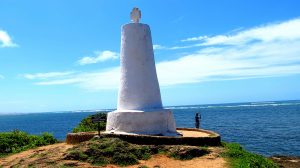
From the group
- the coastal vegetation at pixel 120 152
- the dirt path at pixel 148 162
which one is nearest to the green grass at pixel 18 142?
the dirt path at pixel 148 162

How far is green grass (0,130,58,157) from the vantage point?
1947 centimetres

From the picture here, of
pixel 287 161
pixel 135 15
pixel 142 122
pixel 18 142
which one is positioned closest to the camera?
pixel 142 122

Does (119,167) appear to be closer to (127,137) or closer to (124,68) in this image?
(127,137)

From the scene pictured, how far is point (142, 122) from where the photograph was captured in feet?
54.6

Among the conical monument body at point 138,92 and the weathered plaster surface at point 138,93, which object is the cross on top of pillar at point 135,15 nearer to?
the conical monument body at point 138,92

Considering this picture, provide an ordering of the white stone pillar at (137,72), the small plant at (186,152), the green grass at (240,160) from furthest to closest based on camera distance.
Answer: the white stone pillar at (137,72) → the small plant at (186,152) → the green grass at (240,160)

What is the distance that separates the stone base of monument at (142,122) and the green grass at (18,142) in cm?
510

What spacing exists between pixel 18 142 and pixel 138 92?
7.91 metres

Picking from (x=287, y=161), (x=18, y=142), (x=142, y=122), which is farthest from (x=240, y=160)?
(x=18, y=142)

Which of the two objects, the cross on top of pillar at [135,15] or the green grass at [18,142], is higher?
the cross on top of pillar at [135,15]

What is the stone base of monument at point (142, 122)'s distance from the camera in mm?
16672

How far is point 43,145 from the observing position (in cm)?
2008

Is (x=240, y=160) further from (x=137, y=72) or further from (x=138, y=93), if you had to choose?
(x=137, y=72)

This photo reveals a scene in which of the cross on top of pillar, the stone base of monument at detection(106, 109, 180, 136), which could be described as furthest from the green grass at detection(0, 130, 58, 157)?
the cross on top of pillar
